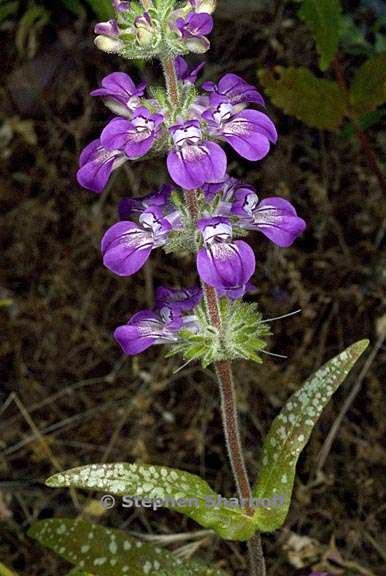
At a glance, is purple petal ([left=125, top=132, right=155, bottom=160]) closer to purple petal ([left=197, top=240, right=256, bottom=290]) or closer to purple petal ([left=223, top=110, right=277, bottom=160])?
purple petal ([left=223, top=110, right=277, bottom=160])

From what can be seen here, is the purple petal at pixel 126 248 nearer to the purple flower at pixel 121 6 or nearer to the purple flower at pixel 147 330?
the purple flower at pixel 147 330

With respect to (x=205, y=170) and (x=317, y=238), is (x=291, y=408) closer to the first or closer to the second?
(x=205, y=170)

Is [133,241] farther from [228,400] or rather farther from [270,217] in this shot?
[228,400]

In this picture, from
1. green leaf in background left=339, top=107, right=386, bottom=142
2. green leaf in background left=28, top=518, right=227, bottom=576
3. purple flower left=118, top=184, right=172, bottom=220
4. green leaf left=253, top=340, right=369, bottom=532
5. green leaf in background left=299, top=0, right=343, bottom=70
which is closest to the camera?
purple flower left=118, top=184, right=172, bottom=220

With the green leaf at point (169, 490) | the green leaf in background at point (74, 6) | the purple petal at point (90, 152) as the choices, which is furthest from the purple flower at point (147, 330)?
the green leaf in background at point (74, 6)

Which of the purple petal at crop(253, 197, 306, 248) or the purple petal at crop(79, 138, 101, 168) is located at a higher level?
the purple petal at crop(79, 138, 101, 168)

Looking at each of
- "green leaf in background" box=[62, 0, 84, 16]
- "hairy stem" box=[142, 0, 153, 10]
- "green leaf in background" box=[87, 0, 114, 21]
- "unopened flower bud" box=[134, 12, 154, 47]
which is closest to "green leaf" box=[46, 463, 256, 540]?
"unopened flower bud" box=[134, 12, 154, 47]

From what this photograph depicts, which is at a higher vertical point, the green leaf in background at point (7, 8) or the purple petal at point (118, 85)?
the purple petal at point (118, 85)
